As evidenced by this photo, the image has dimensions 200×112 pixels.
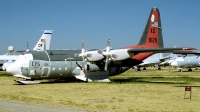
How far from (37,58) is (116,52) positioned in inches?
344

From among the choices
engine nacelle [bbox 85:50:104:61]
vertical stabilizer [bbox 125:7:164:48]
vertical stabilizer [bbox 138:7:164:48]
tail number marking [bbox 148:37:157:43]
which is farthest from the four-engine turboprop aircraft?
tail number marking [bbox 148:37:157:43]

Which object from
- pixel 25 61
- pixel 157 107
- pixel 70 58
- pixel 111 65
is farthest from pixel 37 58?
pixel 157 107

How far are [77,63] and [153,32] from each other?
37.4ft

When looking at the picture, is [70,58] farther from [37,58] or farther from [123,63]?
[123,63]

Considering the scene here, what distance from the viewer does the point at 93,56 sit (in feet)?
107

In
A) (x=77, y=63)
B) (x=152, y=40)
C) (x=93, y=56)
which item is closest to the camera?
(x=93, y=56)

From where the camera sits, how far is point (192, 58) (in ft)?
253

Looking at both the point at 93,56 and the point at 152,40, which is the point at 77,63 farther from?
the point at 152,40

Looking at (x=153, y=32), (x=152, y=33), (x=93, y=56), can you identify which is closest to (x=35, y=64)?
(x=93, y=56)

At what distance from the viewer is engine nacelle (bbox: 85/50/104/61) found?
32.7m

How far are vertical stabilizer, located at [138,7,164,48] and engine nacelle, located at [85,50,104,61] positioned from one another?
747 centimetres

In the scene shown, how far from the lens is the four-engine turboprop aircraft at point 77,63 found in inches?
1227

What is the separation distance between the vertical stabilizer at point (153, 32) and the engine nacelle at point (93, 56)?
747 cm

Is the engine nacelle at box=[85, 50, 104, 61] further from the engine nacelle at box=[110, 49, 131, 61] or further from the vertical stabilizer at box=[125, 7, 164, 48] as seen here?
the vertical stabilizer at box=[125, 7, 164, 48]
